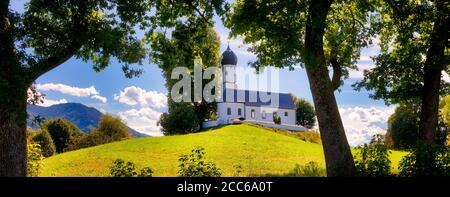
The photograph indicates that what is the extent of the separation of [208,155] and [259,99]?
59000mm

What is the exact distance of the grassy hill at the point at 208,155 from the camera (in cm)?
2548

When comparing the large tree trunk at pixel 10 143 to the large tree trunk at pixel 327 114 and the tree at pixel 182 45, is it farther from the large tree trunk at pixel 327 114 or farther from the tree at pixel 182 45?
the large tree trunk at pixel 327 114

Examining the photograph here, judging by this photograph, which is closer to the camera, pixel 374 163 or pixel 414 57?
pixel 374 163

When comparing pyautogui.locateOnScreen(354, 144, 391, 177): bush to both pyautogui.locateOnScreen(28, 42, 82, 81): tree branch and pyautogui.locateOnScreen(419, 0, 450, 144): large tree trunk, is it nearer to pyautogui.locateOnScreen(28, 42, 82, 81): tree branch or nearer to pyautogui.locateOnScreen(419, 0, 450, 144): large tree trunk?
pyautogui.locateOnScreen(419, 0, 450, 144): large tree trunk

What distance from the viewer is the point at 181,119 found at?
221 ft

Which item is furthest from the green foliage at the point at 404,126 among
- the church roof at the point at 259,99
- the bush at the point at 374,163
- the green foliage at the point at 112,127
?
the bush at the point at 374,163

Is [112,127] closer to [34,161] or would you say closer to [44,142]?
[44,142]

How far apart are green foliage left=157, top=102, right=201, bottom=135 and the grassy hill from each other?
24077mm

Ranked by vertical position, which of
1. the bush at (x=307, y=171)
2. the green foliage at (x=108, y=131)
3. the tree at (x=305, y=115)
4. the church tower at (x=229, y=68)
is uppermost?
the church tower at (x=229, y=68)

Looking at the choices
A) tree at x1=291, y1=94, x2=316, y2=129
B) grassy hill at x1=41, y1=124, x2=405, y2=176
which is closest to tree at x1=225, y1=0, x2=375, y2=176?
grassy hill at x1=41, y1=124, x2=405, y2=176

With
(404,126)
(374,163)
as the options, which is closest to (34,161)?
(374,163)

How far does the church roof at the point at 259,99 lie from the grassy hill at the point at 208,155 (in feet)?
130
